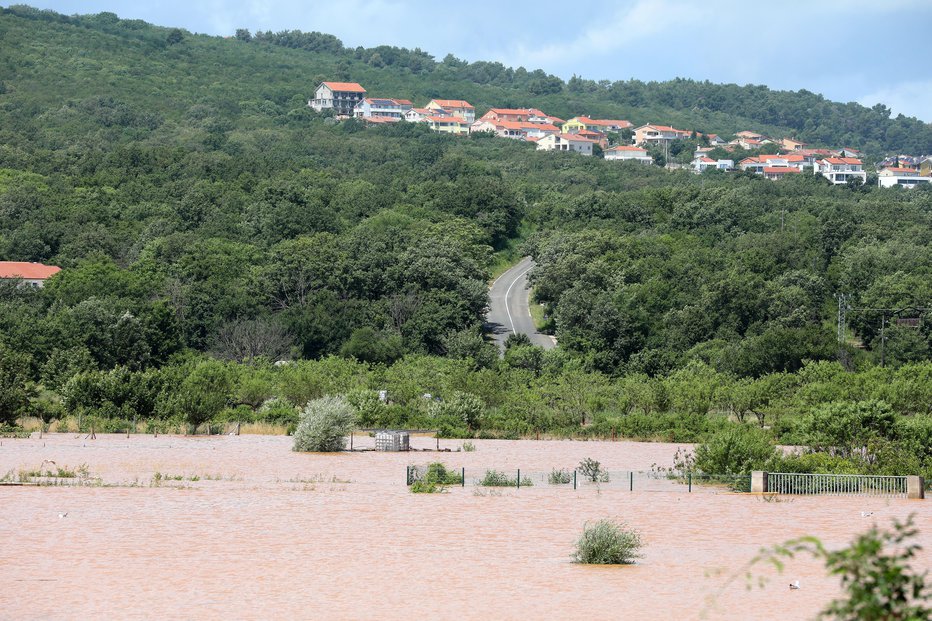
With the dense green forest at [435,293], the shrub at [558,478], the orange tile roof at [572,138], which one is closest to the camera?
the shrub at [558,478]

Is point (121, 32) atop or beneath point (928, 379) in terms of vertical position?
atop

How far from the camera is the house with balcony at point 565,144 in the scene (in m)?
167

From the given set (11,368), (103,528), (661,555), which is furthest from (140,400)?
(661,555)

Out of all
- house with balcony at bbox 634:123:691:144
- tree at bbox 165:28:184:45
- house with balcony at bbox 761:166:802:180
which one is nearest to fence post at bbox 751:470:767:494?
house with balcony at bbox 761:166:802:180

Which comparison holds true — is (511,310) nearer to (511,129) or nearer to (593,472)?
(593,472)

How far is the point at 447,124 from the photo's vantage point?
17662 cm

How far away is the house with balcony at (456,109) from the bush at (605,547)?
16255cm

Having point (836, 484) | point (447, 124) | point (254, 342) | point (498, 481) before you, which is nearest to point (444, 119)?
point (447, 124)

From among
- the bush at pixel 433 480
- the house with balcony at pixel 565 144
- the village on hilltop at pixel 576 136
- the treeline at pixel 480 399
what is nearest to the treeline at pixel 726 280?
the treeline at pixel 480 399

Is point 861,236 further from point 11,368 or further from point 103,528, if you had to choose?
point 103,528

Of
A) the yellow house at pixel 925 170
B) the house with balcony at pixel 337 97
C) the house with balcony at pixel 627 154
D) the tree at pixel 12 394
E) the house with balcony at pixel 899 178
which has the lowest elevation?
the tree at pixel 12 394

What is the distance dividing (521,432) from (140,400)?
45.3ft

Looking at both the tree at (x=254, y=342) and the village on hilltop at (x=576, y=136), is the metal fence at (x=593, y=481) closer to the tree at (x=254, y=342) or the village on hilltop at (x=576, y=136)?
the tree at (x=254, y=342)

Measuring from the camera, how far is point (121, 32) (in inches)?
7594
